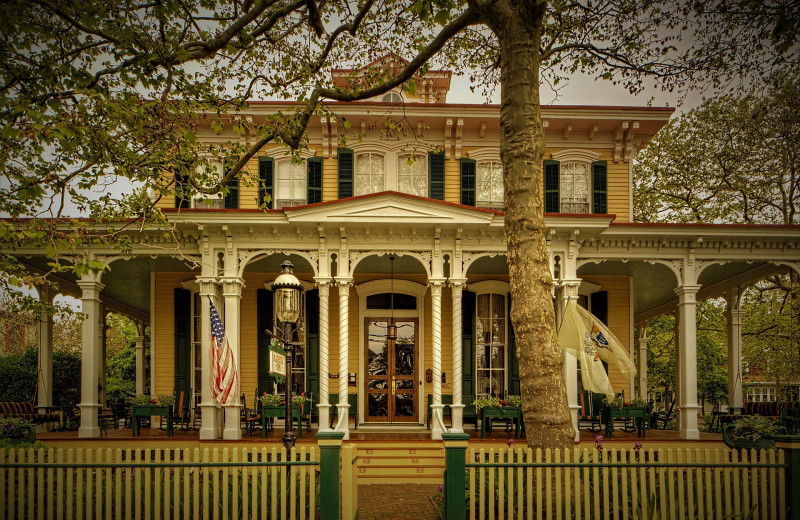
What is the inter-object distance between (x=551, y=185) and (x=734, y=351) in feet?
20.6

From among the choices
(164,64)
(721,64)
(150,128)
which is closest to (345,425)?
(150,128)

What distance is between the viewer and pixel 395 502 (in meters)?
9.39

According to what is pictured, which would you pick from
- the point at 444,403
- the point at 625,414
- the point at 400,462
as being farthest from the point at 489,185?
the point at 400,462

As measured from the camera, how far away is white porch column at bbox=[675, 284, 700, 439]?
12.2 m

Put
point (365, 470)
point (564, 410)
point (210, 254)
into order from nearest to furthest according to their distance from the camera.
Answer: point (564, 410), point (365, 470), point (210, 254)

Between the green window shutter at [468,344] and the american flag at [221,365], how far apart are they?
5.90 metres

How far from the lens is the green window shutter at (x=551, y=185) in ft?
48.4

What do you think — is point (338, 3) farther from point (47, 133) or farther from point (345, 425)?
point (345, 425)

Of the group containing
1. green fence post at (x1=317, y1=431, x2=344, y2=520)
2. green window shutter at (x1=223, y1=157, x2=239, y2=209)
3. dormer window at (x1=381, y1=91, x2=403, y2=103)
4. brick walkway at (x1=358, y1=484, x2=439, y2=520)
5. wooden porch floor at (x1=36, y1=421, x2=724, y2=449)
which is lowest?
brick walkway at (x1=358, y1=484, x2=439, y2=520)

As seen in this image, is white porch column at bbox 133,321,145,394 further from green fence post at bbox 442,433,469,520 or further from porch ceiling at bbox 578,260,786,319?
green fence post at bbox 442,433,469,520

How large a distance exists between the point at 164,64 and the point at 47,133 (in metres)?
1.70

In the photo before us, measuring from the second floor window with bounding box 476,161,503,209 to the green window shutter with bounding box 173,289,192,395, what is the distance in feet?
26.6

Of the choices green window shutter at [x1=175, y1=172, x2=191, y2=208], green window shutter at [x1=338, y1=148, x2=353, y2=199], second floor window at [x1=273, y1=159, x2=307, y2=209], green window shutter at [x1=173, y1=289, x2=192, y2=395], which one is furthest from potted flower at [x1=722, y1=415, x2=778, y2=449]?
green window shutter at [x1=173, y1=289, x2=192, y2=395]

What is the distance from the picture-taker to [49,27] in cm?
729
